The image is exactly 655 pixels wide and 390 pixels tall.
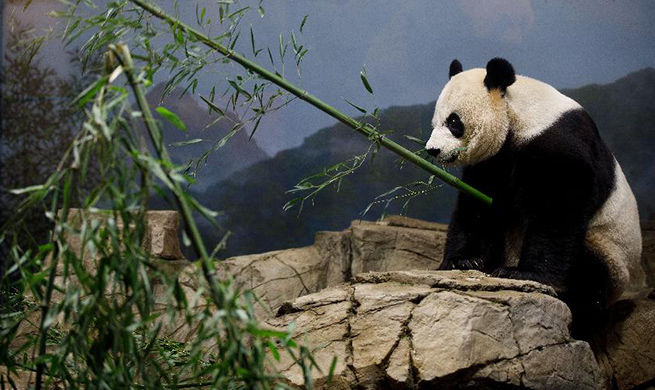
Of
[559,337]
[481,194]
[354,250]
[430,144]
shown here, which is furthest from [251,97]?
[354,250]

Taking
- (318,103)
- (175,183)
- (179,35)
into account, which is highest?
(179,35)

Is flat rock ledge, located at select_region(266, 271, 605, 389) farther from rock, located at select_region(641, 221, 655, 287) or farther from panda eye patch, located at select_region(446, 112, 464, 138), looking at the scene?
rock, located at select_region(641, 221, 655, 287)

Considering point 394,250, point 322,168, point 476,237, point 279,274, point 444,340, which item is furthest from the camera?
point 322,168

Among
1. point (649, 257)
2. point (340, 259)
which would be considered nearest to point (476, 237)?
point (340, 259)

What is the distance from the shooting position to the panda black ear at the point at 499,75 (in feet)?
9.53

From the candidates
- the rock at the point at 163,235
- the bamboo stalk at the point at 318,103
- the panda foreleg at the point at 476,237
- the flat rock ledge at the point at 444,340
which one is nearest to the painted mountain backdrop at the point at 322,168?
the rock at the point at 163,235

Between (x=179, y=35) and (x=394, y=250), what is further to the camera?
(x=394, y=250)

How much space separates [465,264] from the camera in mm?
3010

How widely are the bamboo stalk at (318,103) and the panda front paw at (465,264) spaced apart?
0.26 meters

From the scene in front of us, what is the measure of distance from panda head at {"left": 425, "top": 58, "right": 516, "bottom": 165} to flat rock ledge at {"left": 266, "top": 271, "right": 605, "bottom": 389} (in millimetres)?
701

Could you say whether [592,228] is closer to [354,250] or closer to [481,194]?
[481,194]

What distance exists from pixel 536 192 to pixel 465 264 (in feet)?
1.44

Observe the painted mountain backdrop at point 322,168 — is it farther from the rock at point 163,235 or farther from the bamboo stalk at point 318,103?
the bamboo stalk at point 318,103

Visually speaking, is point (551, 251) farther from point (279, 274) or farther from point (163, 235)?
point (163, 235)
